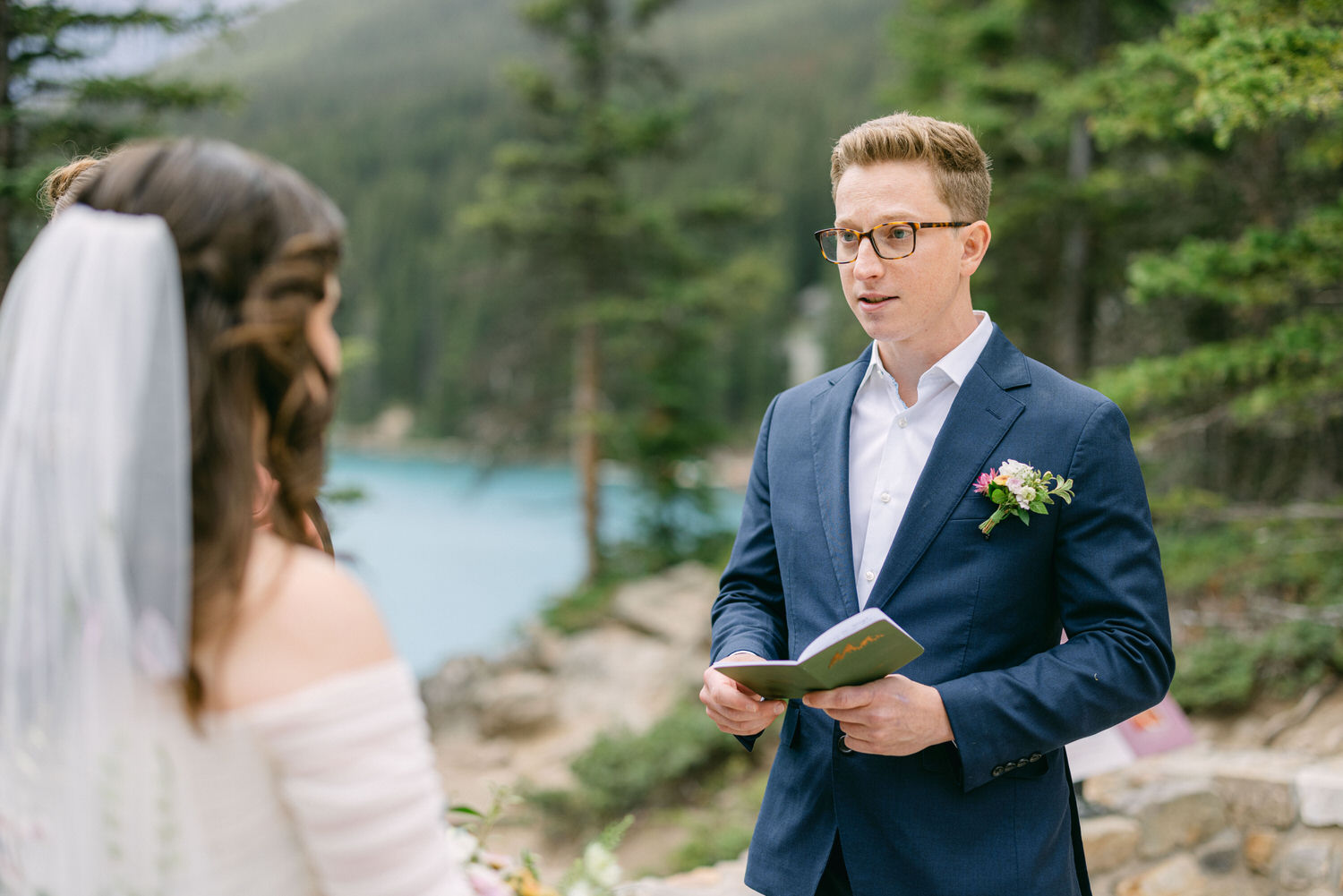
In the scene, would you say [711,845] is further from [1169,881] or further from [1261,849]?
[1261,849]

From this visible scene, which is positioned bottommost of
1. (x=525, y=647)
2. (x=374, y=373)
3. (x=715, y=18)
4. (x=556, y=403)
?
(x=374, y=373)

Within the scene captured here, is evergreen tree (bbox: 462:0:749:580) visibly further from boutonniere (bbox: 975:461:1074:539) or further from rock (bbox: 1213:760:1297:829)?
boutonniere (bbox: 975:461:1074:539)

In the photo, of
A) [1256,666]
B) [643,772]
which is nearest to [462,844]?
[1256,666]

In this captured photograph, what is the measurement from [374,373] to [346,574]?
4054 centimetres

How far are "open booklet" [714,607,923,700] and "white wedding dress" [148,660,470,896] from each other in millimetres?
584

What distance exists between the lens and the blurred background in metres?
4.91

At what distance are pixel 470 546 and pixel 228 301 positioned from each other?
26.0 meters

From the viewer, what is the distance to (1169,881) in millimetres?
3068

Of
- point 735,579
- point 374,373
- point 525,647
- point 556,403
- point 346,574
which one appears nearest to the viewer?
point 346,574

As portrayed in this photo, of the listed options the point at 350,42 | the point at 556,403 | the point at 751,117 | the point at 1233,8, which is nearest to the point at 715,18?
the point at 350,42

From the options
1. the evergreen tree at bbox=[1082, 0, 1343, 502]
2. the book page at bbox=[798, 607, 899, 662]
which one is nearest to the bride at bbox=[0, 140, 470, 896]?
the book page at bbox=[798, 607, 899, 662]

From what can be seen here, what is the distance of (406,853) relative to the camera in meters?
1.01

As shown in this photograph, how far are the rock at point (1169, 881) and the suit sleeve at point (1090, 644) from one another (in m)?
1.84

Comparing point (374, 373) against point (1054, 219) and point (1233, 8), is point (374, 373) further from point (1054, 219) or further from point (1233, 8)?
point (1233, 8)
